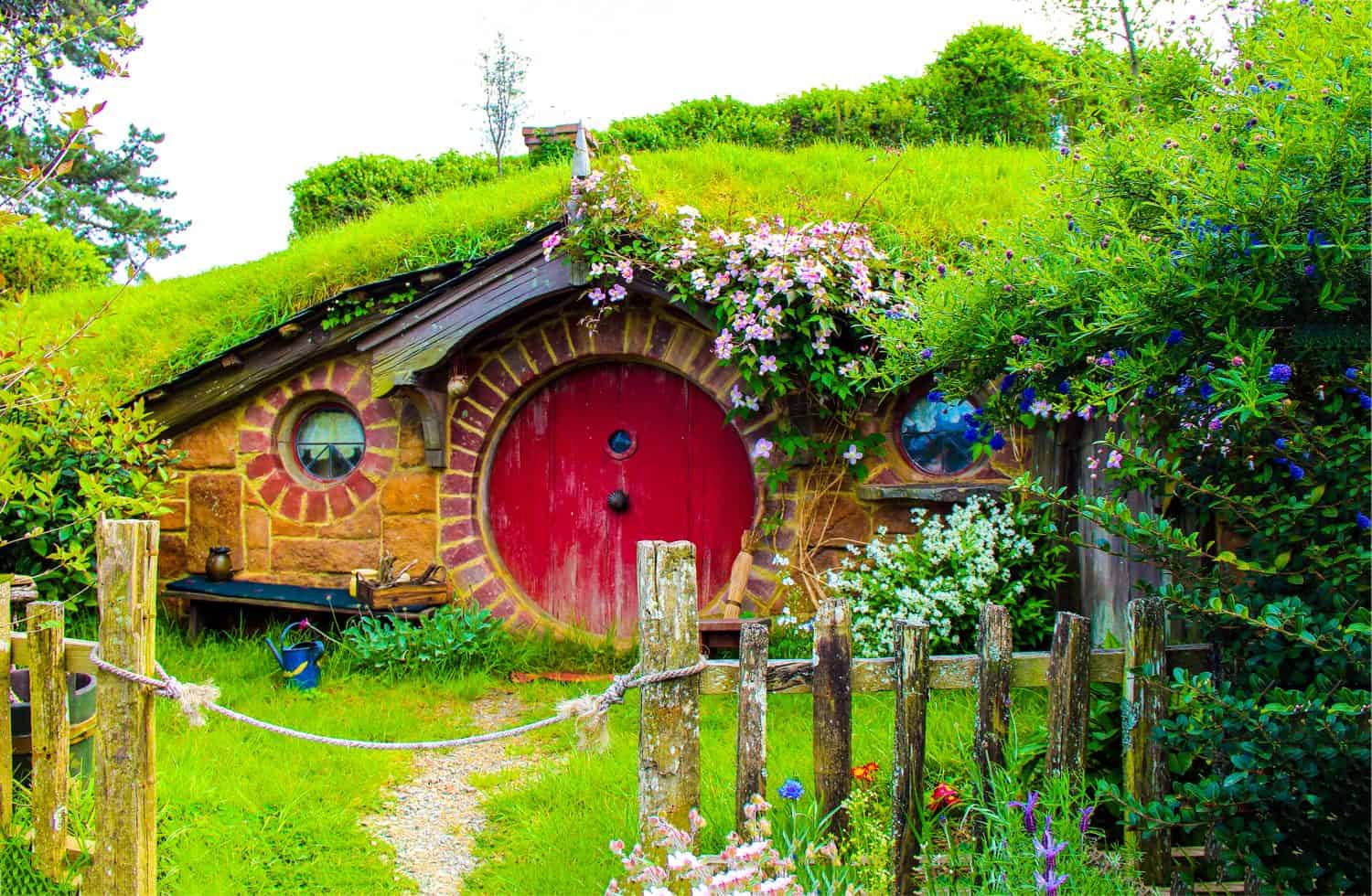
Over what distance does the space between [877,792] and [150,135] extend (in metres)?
26.0

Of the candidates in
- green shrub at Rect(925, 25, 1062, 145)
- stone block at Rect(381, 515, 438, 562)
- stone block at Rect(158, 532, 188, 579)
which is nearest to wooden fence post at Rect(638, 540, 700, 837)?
stone block at Rect(381, 515, 438, 562)

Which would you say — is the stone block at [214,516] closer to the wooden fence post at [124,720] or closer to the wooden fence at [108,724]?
the wooden fence at [108,724]

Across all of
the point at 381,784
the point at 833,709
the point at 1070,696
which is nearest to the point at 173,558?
the point at 381,784

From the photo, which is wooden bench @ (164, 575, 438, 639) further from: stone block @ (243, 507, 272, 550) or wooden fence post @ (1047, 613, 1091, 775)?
wooden fence post @ (1047, 613, 1091, 775)

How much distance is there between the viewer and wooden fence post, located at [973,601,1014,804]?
319 cm

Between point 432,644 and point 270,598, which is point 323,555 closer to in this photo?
point 270,598

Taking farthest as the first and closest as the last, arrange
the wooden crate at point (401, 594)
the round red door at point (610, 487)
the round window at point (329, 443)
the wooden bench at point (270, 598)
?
the round window at point (329, 443)
the round red door at point (610, 487)
the wooden bench at point (270, 598)
the wooden crate at point (401, 594)

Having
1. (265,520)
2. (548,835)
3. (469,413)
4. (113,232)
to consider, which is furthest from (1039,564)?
(113,232)

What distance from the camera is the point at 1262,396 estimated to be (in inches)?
100

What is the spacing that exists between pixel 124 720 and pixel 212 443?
502cm

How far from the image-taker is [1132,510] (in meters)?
4.57

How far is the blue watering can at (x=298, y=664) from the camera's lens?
251 inches

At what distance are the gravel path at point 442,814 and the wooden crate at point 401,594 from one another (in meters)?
1.21

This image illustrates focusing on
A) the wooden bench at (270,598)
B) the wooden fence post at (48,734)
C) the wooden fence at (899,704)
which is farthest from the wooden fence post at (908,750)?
the wooden bench at (270,598)
